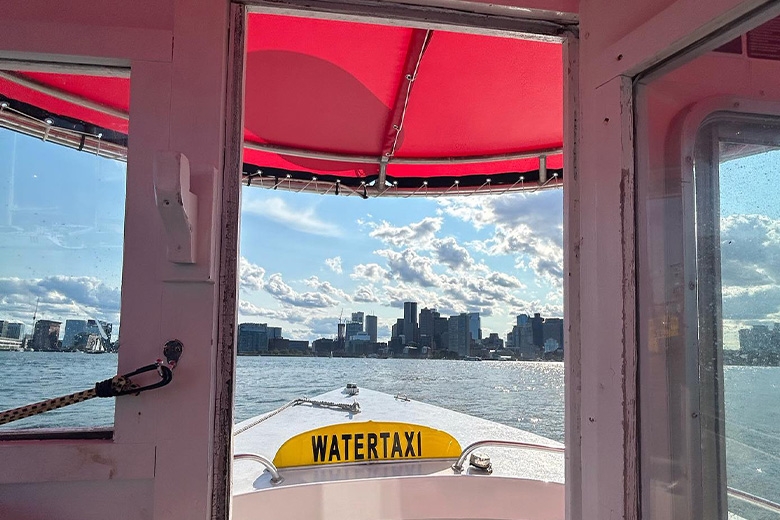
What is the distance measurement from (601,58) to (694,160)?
29 centimetres

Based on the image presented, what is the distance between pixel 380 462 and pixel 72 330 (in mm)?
2189

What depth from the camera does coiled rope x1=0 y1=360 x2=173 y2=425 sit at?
902mm

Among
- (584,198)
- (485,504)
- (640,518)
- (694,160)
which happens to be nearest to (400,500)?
(485,504)

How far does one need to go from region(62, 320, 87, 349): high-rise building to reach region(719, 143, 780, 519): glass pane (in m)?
1.12

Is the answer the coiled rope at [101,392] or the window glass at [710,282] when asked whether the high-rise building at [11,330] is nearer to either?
the coiled rope at [101,392]

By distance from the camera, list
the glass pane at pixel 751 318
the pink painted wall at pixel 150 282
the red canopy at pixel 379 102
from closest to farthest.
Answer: the glass pane at pixel 751 318, the pink painted wall at pixel 150 282, the red canopy at pixel 379 102

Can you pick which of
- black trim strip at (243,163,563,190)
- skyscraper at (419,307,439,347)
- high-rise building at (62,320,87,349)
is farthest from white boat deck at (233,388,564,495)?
skyscraper at (419,307,439,347)

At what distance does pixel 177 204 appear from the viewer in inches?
32.5

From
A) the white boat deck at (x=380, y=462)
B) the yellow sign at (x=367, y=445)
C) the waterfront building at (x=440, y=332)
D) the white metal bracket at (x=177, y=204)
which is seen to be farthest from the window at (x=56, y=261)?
the waterfront building at (x=440, y=332)

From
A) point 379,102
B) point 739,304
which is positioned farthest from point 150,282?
Answer: point 379,102

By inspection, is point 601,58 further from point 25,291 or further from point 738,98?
point 25,291

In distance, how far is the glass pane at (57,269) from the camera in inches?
38.0

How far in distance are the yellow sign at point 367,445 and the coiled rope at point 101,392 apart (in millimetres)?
2014

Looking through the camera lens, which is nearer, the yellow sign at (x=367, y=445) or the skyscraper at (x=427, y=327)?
the yellow sign at (x=367, y=445)
